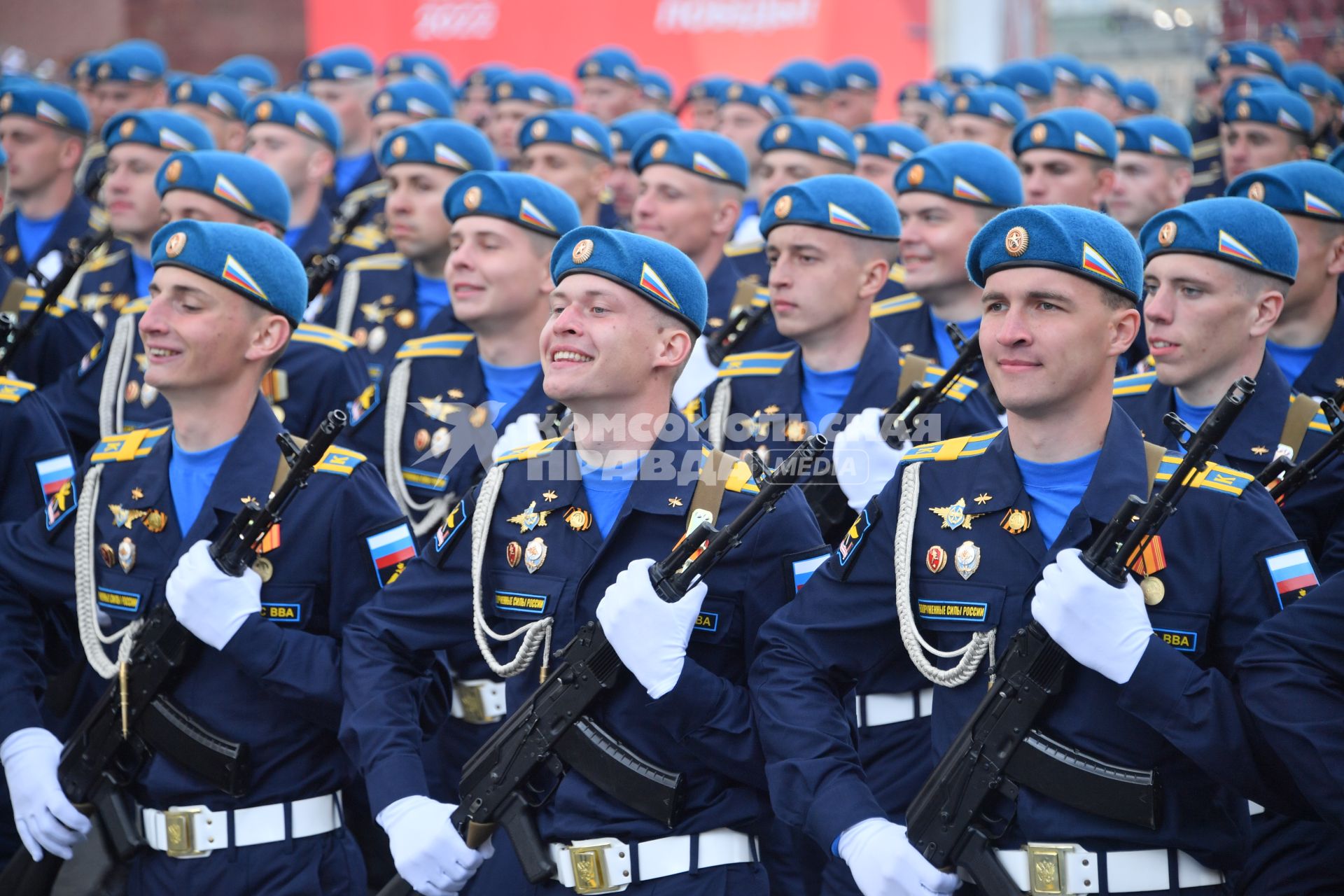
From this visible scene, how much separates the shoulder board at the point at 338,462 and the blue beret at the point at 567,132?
495 centimetres

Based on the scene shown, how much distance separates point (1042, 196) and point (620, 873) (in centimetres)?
570

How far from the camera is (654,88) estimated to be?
13.9 metres

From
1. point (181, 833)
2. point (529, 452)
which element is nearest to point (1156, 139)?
point (529, 452)

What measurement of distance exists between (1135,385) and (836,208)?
153 cm

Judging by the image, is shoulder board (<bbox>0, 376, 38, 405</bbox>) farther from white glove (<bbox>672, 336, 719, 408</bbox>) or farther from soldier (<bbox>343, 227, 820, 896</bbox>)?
white glove (<bbox>672, 336, 719, 408</bbox>)

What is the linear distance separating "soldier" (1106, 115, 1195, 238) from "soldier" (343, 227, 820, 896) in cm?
548

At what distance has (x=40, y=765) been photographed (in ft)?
15.0

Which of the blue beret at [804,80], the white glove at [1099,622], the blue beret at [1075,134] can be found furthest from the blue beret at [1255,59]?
the white glove at [1099,622]

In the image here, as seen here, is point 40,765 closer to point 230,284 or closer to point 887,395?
point 230,284

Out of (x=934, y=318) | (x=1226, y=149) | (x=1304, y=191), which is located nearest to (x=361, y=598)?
(x=934, y=318)

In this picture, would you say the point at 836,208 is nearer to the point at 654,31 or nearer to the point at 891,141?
the point at 891,141

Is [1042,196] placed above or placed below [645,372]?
above

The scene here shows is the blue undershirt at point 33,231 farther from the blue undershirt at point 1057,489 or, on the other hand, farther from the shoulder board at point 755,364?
the blue undershirt at point 1057,489

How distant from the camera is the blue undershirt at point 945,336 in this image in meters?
6.88
